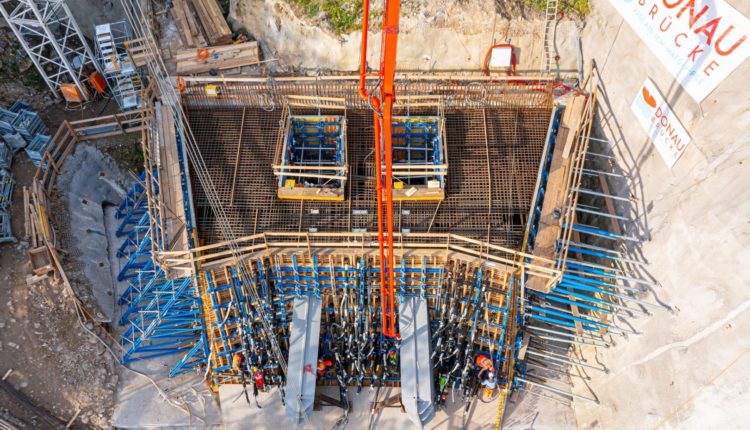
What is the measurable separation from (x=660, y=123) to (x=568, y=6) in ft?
24.3

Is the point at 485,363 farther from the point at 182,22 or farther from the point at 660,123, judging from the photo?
the point at 182,22

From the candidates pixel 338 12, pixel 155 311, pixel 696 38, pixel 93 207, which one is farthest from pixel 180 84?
pixel 696 38

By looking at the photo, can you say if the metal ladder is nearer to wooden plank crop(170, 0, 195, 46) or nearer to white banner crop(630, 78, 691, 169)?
white banner crop(630, 78, 691, 169)

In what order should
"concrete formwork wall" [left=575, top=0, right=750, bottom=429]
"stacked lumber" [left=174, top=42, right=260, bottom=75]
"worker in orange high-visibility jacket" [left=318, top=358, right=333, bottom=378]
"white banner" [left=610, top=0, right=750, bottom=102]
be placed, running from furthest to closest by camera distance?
"stacked lumber" [left=174, top=42, right=260, bottom=75] < "worker in orange high-visibility jacket" [left=318, top=358, right=333, bottom=378] < "white banner" [left=610, top=0, right=750, bottom=102] < "concrete formwork wall" [left=575, top=0, right=750, bottom=429]

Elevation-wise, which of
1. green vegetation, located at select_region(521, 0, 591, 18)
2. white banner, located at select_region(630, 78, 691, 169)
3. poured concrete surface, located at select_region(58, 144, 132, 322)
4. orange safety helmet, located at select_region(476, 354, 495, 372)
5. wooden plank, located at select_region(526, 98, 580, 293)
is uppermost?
green vegetation, located at select_region(521, 0, 591, 18)

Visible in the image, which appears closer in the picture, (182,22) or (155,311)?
(155,311)

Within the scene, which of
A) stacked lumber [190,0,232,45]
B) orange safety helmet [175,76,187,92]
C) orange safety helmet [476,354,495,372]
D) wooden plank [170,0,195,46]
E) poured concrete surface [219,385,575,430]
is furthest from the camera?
wooden plank [170,0,195,46]

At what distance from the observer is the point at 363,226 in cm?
1594

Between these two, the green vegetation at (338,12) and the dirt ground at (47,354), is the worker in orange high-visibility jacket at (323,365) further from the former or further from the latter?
the green vegetation at (338,12)

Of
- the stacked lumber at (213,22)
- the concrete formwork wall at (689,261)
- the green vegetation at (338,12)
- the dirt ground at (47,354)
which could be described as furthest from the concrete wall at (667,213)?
the dirt ground at (47,354)

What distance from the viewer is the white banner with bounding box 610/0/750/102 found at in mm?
10734

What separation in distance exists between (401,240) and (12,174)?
578 inches

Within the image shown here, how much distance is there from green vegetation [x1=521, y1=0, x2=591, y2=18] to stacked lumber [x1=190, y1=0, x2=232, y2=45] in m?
11.8

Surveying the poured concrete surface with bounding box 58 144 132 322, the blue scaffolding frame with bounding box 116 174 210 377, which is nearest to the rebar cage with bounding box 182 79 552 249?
the blue scaffolding frame with bounding box 116 174 210 377
